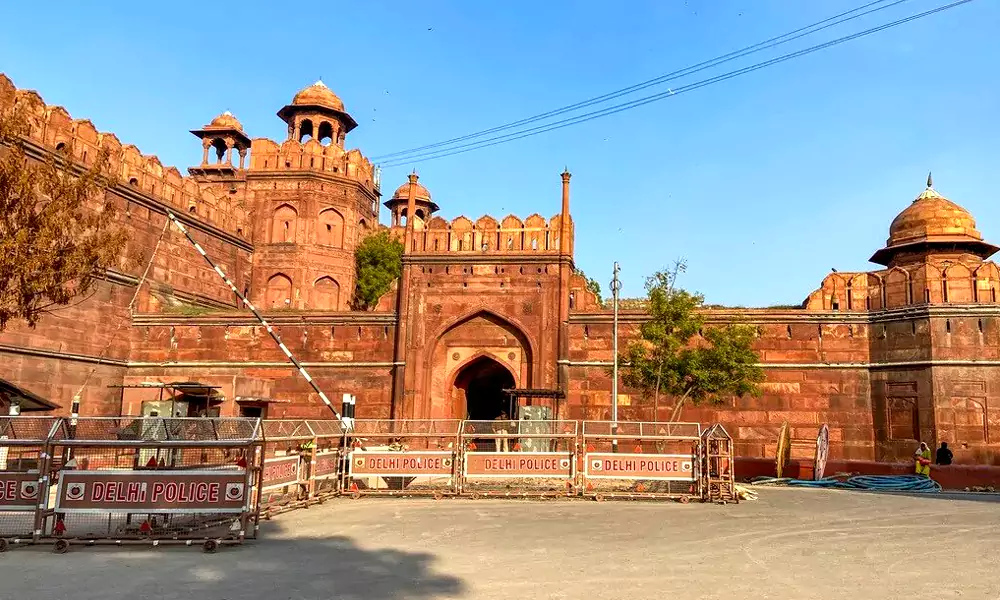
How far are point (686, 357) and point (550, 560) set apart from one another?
14.9 m

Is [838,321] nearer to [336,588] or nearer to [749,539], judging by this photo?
[749,539]

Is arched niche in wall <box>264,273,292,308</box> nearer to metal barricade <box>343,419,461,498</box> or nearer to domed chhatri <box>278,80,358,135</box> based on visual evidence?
domed chhatri <box>278,80,358,135</box>

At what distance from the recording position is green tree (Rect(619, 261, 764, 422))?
882 inches

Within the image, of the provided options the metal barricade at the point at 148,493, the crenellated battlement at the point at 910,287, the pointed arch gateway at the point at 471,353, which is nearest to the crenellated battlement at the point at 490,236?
the pointed arch gateway at the point at 471,353

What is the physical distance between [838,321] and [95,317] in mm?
24817

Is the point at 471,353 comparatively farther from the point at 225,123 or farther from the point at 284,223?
the point at 225,123

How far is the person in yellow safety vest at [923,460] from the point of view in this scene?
65.4 ft

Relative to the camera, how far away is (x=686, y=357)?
22641mm

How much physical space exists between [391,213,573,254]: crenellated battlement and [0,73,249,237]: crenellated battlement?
33.1 feet

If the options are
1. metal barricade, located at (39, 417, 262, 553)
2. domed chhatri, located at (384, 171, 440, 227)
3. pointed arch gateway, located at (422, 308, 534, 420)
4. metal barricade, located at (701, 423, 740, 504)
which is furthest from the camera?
domed chhatri, located at (384, 171, 440, 227)

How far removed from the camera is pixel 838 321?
2453 centimetres

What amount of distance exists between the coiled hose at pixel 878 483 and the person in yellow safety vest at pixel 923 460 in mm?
342

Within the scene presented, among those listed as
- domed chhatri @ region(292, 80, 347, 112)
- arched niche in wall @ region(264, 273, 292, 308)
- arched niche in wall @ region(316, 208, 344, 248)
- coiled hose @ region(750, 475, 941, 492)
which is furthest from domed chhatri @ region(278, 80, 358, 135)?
coiled hose @ region(750, 475, 941, 492)

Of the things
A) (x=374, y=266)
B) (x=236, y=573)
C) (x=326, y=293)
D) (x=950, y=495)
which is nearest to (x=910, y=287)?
(x=950, y=495)
